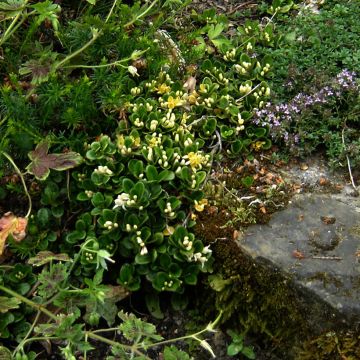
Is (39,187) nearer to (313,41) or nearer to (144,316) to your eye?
(144,316)

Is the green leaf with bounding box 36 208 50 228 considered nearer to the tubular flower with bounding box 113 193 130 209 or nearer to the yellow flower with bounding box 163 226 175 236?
the tubular flower with bounding box 113 193 130 209

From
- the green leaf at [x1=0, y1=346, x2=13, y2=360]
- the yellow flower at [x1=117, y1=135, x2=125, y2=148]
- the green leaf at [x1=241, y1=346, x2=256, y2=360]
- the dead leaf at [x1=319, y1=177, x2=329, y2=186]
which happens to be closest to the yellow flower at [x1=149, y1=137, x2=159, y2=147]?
the yellow flower at [x1=117, y1=135, x2=125, y2=148]

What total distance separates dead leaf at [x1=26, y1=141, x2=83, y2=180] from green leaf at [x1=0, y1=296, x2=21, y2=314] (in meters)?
0.60

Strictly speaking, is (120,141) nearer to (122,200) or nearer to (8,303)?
(122,200)

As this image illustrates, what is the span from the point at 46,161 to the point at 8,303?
0.72 metres

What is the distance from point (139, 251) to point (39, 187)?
71cm

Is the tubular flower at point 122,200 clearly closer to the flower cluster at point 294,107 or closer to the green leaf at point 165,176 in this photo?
the green leaf at point 165,176

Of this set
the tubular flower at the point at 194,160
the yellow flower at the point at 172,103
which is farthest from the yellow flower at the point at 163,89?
the tubular flower at the point at 194,160

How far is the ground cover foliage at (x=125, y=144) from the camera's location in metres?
3.12

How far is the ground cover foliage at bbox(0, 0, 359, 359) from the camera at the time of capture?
3.12 meters

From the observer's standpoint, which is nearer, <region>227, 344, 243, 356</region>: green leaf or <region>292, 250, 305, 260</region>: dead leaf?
<region>292, 250, 305, 260</region>: dead leaf

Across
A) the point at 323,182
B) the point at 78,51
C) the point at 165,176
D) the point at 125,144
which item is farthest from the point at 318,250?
the point at 78,51

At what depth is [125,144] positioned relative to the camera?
3.32m

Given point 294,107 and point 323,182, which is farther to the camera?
point 294,107
